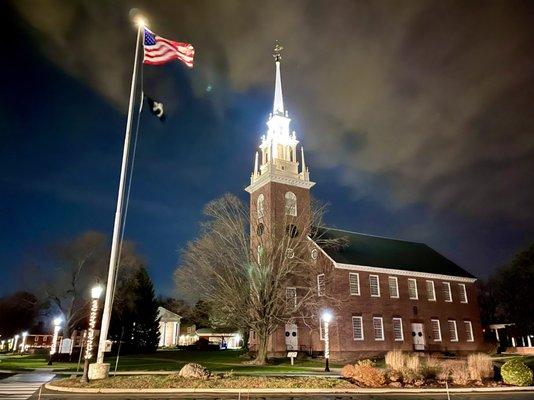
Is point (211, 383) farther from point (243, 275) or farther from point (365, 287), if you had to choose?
point (365, 287)

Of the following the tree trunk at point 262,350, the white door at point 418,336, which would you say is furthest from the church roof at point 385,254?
the tree trunk at point 262,350

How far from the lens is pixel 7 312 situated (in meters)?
91.0

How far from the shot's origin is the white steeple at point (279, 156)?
42.8 m

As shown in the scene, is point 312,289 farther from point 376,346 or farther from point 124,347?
point 124,347

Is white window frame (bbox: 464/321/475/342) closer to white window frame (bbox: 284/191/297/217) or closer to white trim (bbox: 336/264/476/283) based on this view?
white trim (bbox: 336/264/476/283)

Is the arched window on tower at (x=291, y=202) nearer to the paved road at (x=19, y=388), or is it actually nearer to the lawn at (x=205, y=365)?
the lawn at (x=205, y=365)

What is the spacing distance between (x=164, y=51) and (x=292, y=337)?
27.8 meters

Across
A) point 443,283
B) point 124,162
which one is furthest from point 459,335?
point 124,162

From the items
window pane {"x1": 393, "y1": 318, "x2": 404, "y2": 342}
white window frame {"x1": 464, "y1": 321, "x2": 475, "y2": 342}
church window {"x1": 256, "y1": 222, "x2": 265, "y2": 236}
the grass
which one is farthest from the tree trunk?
white window frame {"x1": 464, "y1": 321, "x2": 475, "y2": 342}

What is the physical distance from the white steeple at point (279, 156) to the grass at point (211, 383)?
26.0 meters

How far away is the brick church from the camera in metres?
38.0

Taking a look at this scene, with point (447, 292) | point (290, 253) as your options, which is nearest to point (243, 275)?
point (290, 253)

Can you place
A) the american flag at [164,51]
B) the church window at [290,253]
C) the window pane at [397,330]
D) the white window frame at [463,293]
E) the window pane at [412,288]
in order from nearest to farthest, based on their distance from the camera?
1. the american flag at [164,51]
2. the church window at [290,253]
3. the window pane at [397,330]
4. the window pane at [412,288]
5. the white window frame at [463,293]

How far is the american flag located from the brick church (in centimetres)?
1774
